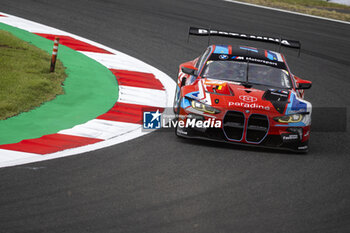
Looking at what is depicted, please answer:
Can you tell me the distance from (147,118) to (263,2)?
18.3 m

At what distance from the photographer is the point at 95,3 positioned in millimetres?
19562

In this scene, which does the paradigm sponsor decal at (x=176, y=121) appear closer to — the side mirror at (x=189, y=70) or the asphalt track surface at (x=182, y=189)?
the asphalt track surface at (x=182, y=189)

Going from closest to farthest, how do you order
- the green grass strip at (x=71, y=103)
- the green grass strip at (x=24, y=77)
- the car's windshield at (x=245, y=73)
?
1. the green grass strip at (x=71, y=103)
2. the car's windshield at (x=245, y=73)
3. the green grass strip at (x=24, y=77)

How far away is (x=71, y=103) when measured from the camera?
9.60 m

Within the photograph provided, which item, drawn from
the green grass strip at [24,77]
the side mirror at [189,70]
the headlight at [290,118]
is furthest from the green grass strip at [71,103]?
the headlight at [290,118]

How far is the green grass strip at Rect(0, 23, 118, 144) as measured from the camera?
8047 millimetres

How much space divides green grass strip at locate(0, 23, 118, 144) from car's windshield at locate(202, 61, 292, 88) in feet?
6.23

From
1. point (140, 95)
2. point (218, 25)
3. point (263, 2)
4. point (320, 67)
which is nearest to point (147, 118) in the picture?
point (140, 95)

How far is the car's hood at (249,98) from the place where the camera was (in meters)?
7.85

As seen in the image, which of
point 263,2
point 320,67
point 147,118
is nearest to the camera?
point 147,118

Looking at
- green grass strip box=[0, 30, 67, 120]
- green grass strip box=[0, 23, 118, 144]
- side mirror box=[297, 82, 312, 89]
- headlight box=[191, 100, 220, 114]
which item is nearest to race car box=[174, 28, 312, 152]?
headlight box=[191, 100, 220, 114]

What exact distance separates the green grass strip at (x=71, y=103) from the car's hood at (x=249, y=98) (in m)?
1.99

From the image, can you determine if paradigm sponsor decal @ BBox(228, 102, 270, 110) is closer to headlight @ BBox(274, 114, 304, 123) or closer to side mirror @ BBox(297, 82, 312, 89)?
headlight @ BBox(274, 114, 304, 123)

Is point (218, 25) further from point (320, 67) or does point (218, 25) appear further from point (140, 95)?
point (140, 95)
